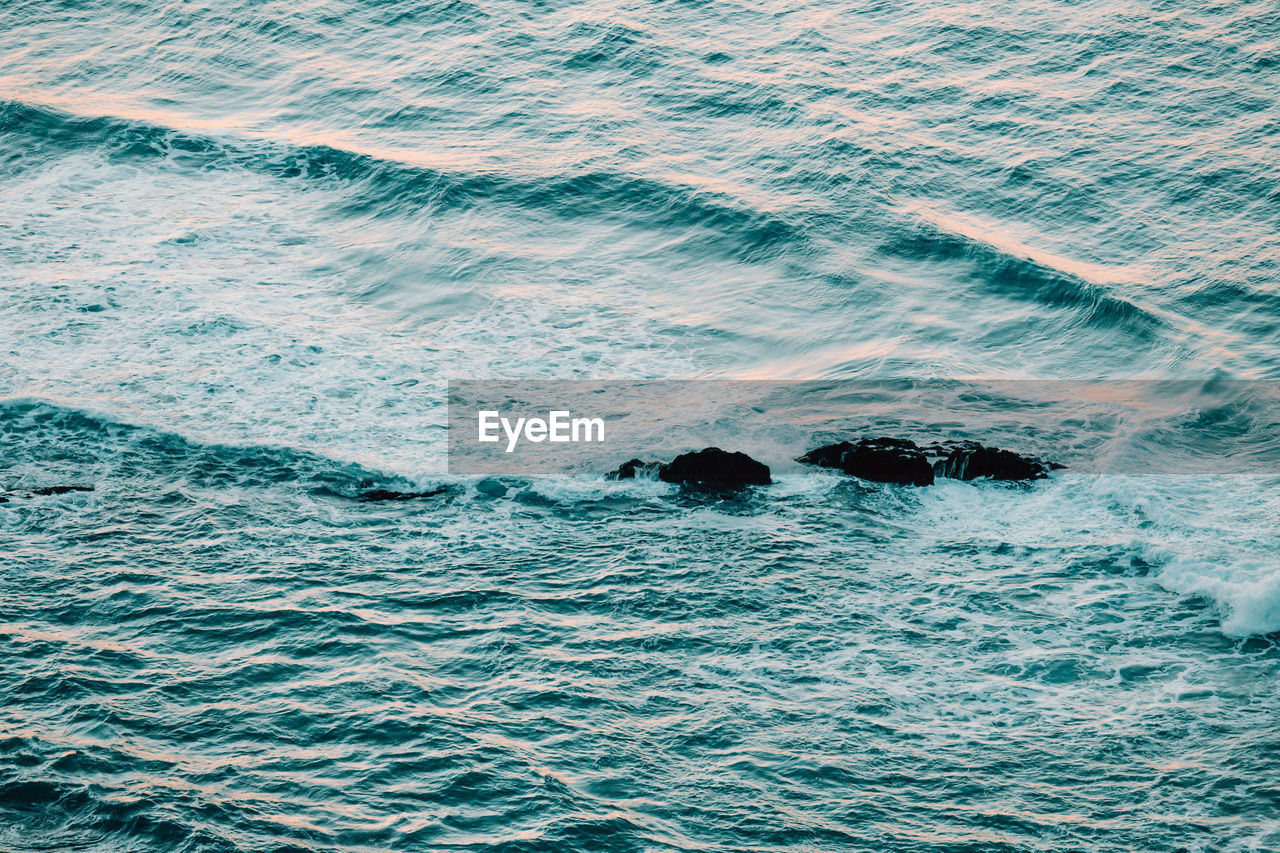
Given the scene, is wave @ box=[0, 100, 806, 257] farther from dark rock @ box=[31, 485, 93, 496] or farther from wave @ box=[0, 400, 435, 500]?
dark rock @ box=[31, 485, 93, 496]

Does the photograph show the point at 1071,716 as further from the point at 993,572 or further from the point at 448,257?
the point at 448,257

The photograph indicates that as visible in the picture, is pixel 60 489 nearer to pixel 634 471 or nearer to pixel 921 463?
pixel 634 471

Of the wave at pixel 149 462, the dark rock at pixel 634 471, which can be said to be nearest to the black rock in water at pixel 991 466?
→ the dark rock at pixel 634 471

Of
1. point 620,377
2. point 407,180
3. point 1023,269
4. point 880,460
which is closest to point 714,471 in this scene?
point 880,460

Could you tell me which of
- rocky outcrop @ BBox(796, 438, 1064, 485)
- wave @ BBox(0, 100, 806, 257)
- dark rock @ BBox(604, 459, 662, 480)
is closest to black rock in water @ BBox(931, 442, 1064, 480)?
rocky outcrop @ BBox(796, 438, 1064, 485)

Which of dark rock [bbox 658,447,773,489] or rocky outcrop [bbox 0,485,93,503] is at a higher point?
dark rock [bbox 658,447,773,489]
